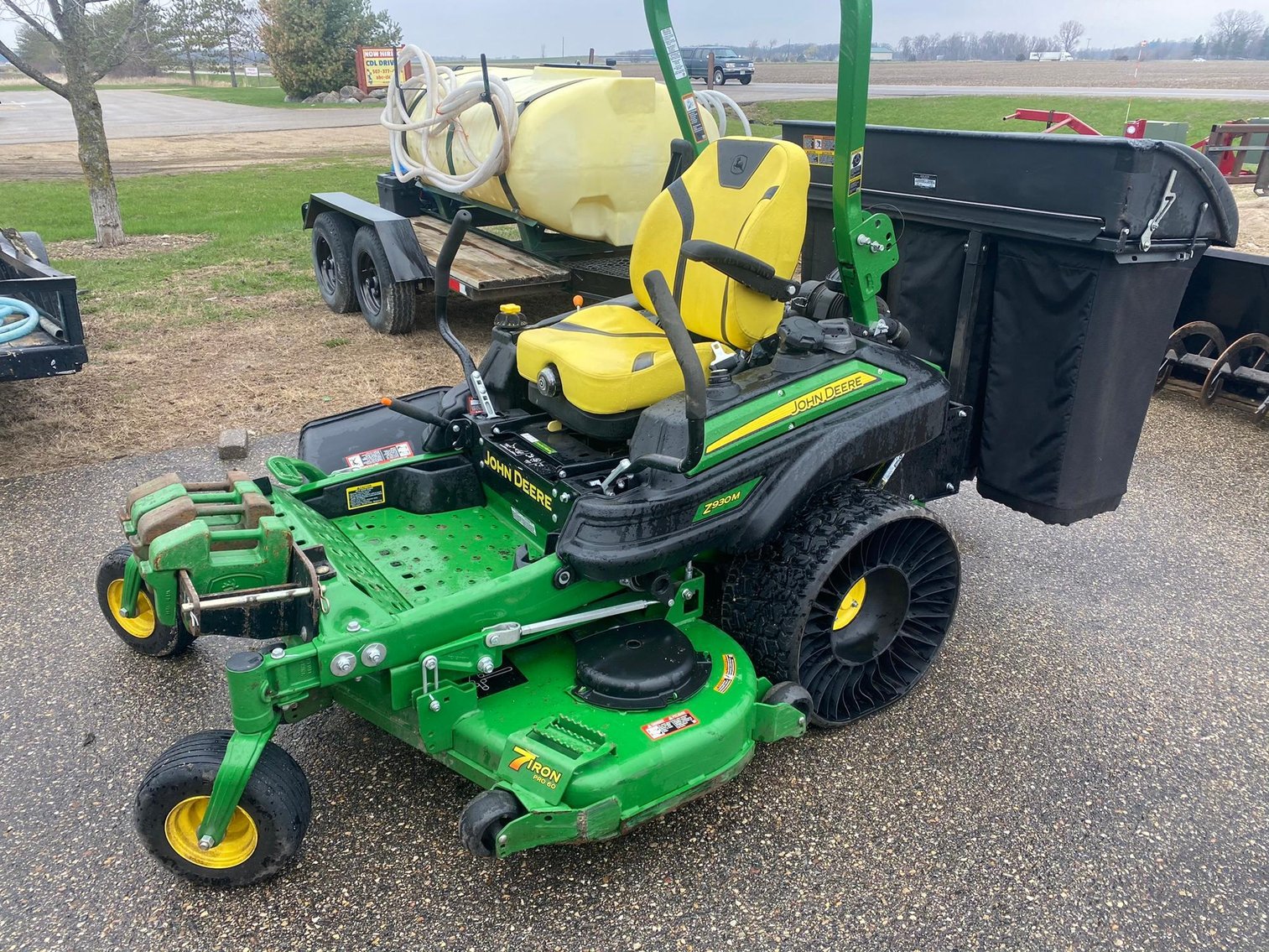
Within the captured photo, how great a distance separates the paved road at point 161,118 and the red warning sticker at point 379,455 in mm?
21429

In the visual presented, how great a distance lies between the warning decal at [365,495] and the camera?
10.8ft

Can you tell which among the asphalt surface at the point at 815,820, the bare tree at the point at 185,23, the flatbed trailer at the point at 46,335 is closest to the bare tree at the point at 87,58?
the bare tree at the point at 185,23

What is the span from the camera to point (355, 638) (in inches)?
94.0

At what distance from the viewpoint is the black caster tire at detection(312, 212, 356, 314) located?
24.8ft

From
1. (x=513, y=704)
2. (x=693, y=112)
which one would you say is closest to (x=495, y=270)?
(x=693, y=112)

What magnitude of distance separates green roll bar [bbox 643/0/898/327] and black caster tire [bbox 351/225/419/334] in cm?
364

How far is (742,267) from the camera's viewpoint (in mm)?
2750

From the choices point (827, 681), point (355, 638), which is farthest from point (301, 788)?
point (827, 681)

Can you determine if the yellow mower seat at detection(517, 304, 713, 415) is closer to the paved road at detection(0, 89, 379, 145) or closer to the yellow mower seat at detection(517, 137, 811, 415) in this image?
the yellow mower seat at detection(517, 137, 811, 415)

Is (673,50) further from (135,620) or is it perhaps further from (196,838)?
(196,838)

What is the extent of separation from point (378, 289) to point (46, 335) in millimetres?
2486

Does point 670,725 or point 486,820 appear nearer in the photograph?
point 486,820

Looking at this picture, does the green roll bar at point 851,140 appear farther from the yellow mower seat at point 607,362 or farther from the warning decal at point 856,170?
the yellow mower seat at point 607,362

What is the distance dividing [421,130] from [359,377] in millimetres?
2069
